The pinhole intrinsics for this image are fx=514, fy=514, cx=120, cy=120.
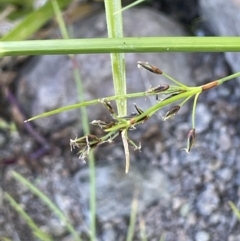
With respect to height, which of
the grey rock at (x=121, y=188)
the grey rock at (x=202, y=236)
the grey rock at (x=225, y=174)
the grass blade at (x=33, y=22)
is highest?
the grass blade at (x=33, y=22)

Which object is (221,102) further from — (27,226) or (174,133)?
(27,226)

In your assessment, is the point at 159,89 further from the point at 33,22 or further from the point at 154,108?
the point at 33,22

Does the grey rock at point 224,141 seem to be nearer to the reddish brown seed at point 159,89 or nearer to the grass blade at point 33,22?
the grass blade at point 33,22

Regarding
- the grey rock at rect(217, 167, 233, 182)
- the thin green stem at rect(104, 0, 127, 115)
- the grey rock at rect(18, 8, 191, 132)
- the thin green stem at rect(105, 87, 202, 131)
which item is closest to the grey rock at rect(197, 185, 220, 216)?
the grey rock at rect(217, 167, 233, 182)

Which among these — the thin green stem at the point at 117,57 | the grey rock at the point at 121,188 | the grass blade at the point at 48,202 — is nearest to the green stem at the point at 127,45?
the thin green stem at the point at 117,57

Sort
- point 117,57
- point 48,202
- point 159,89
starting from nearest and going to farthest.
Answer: point 159,89 → point 117,57 → point 48,202

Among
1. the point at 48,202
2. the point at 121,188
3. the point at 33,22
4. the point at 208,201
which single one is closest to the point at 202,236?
the point at 208,201
